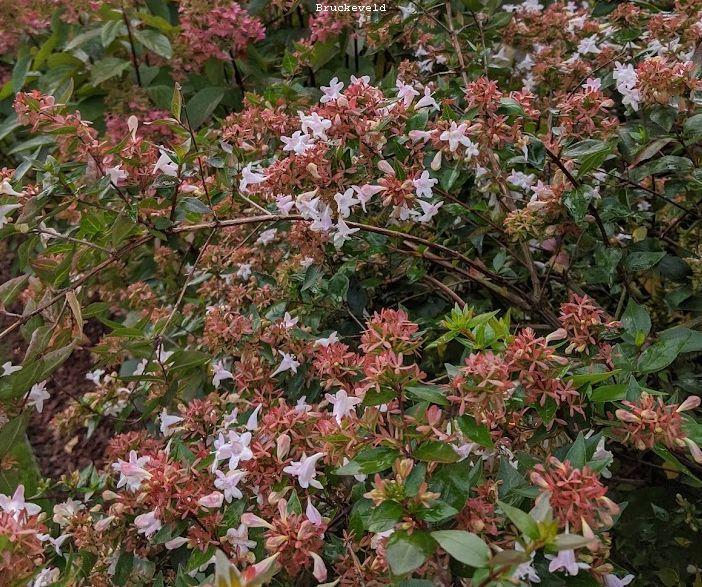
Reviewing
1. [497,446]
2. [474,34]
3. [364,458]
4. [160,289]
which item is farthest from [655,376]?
[160,289]

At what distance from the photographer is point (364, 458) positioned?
833 millimetres

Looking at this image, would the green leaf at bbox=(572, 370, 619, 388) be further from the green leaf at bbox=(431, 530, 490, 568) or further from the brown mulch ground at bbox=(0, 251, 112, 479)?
the brown mulch ground at bbox=(0, 251, 112, 479)

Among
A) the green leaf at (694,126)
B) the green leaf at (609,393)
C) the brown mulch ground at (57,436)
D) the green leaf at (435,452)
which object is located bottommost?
the brown mulch ground at (57,436)

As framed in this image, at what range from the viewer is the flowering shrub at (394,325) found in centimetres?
84

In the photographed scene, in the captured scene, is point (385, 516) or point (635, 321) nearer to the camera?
point (385, 516)

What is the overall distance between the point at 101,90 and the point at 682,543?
2.36 m

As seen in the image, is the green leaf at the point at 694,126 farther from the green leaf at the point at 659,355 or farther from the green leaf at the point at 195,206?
the green leaf at the point at 195,206

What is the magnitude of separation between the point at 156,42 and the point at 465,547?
2165 millimetres

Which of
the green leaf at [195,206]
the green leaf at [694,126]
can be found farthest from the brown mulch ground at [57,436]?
the green leaf at [694,126]

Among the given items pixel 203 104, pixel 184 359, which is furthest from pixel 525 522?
pixel 203 104

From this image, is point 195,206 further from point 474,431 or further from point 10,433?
point 474,431

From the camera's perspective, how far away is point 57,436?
2.65m

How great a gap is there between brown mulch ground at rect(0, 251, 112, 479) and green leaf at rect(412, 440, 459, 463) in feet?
6.46

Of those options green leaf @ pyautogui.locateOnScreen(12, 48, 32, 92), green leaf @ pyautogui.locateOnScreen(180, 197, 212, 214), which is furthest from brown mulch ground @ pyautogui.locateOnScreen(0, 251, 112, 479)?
green leaf @ pyautogui.locateOnScreen(180, 197, 212, 214)
